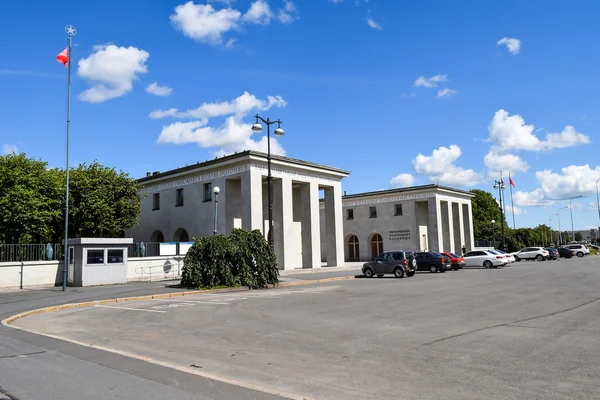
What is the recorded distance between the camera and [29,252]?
82.2ft

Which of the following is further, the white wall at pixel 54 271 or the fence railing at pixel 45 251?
the fence railing at pixel 45 251

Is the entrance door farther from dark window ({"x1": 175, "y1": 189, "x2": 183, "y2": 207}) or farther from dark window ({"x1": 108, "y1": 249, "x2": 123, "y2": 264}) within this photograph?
dark window ({"x1": 108, "y1": 249, "x2": 123, "y2": 264})

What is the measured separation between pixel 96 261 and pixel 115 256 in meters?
1.11

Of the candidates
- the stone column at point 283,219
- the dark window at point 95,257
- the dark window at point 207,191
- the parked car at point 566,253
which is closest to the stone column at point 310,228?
the stone column at point 283,219

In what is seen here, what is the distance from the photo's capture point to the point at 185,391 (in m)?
5.81

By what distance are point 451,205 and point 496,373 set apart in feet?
191

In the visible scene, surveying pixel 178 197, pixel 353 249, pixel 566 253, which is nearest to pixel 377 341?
pixel 178 197

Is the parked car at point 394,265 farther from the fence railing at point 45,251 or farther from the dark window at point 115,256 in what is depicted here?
the dark window at point 115,256

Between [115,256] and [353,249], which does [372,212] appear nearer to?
[353,249]

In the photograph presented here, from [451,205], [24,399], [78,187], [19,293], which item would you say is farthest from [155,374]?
[451,205]

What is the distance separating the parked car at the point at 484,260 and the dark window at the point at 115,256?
1178 inches

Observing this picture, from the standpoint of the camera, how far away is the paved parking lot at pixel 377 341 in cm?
607

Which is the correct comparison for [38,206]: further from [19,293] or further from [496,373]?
[496,373]

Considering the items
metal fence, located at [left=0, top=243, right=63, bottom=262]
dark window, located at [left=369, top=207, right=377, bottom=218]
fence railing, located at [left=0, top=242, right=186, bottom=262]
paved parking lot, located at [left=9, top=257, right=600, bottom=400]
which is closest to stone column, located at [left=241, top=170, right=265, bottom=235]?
fence railing, located at [left=0, top=242, right=186, bottom=262]
